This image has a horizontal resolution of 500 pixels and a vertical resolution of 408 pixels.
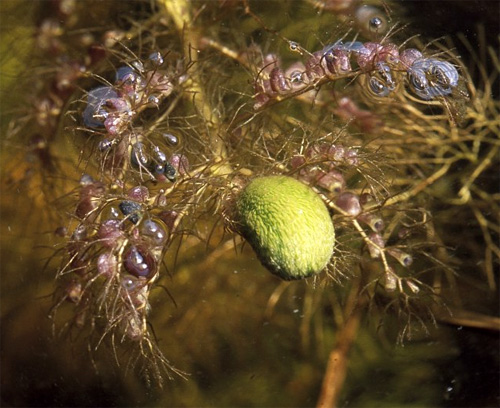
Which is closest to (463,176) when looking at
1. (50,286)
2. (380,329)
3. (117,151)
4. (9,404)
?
(380,329)

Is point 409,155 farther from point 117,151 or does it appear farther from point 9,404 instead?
point 9,404

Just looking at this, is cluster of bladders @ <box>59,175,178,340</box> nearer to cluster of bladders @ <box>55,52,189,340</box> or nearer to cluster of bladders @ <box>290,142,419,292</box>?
cluster of bladders @ <box>55,52,189,340</box>

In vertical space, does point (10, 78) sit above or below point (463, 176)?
above

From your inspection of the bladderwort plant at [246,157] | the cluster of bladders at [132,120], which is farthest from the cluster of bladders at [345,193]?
the cluster of bladders at [132,120]

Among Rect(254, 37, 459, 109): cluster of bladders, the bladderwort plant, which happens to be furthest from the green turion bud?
Rect(254, 37, 459, 109): cluster of bladders

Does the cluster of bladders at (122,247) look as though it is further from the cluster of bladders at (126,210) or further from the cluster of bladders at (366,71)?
the cluster of bladders at (366,71)

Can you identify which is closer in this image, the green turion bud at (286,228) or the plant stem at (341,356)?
the green turion bud at (286,228)

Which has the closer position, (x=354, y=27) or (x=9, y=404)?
(x=354, y=27)
